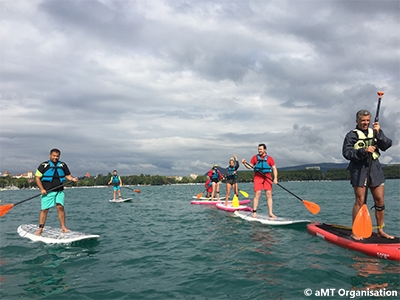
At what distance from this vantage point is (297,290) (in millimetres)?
4742

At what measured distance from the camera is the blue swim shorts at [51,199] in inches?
366

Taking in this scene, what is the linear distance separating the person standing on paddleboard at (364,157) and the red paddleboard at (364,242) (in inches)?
9.3

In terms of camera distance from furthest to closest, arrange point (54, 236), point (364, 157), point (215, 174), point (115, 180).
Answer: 1. point (115, 180)
2. point (215, 174)
3. point (54, 236)
4. point (364, 157)

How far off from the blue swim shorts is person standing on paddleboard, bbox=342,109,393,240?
25.8 ft

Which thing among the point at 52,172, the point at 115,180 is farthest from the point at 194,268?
the point at 115,180

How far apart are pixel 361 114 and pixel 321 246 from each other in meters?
3.16

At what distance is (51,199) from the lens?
30.8ft

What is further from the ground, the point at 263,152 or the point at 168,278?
the point at 263,152

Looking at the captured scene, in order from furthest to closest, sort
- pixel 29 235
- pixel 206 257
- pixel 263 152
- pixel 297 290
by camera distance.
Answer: pixel 263 152, pixel 29 235, pixel 206 257, pixel 297 290

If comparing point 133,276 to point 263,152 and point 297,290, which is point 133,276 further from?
point 263,152

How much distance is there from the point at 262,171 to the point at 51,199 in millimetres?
6976

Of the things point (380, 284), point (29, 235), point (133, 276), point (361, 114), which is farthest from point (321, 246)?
point (29, 235)

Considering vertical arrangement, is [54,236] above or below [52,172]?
below

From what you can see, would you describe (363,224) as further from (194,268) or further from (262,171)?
(262,171)
